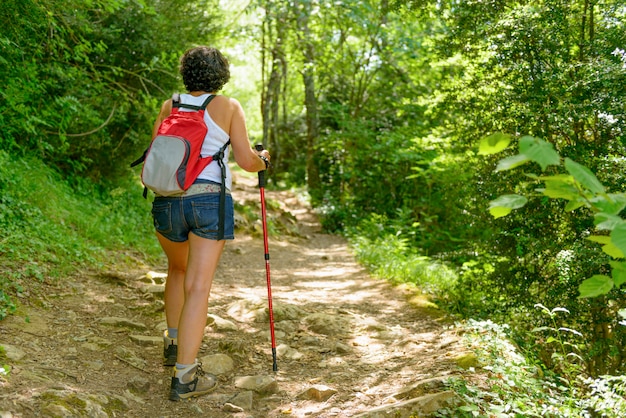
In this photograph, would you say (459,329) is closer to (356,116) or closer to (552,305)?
(552,305)

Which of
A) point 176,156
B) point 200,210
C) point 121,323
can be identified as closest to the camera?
point 176,156

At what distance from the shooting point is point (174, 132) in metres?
3.42

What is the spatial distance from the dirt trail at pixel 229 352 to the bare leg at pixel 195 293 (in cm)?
38

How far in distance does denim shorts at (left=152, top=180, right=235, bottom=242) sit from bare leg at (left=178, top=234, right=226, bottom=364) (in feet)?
0.23

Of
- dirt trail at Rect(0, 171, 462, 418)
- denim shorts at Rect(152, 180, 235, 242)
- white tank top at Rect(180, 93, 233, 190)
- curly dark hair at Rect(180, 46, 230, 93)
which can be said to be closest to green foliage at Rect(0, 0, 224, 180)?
dirt trail at Rect(0, 171, 462, 418)

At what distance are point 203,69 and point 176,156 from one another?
24.0 inches

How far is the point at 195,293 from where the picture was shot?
3.57 metres

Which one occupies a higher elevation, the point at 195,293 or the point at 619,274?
the point at 619,274

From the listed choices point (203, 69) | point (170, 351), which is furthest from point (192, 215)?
point (170, 351)

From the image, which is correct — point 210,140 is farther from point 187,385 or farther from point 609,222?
point 609,222

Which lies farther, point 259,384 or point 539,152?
point 259,384

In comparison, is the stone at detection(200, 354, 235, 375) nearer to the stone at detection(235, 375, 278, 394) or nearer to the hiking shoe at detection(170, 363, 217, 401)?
the stone at detection(235, 375, 278, 394)

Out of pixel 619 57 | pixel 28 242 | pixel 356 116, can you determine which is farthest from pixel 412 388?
pixel 356 116

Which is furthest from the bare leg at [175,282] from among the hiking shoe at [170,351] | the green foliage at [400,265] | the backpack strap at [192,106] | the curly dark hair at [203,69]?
the green foliage at [400,265]
